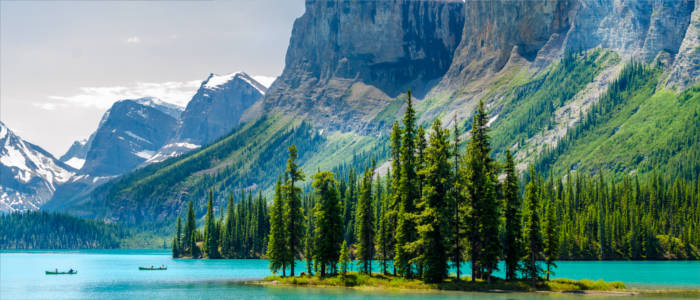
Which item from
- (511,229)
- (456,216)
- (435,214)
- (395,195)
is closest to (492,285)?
(511,229)

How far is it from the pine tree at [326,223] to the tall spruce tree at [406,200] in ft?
36.8

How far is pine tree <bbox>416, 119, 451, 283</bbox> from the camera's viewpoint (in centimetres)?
8412

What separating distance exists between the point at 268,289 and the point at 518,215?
36.6 m

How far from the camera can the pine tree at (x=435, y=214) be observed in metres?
84.1

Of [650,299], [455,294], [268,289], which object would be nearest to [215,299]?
[268,289]

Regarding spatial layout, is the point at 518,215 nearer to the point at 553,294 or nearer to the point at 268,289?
the point at 553,294

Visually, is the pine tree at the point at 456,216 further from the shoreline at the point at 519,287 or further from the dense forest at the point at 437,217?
the shoreline at the point at 519,287

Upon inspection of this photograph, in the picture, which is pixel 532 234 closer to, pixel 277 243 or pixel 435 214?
pixel 435 214

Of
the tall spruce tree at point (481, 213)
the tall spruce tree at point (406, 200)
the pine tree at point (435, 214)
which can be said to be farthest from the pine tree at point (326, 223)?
the tall spruce tree at point (481, 213)

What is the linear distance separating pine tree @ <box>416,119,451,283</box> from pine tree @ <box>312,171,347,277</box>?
16107mm

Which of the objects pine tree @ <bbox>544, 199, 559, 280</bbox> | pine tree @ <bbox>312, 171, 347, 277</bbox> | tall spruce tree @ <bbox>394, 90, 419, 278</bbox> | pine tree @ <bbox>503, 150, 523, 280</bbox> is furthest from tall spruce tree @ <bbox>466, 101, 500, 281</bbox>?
pine tree @ <bbox>312, 171, 347, 277</bbox>

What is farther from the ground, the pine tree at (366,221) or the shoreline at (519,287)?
the pine tree at (366,221)

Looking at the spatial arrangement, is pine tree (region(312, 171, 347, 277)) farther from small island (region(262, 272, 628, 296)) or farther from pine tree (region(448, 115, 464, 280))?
pine tree (region(448, 115, 464, 280))

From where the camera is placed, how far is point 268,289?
91.5 m
